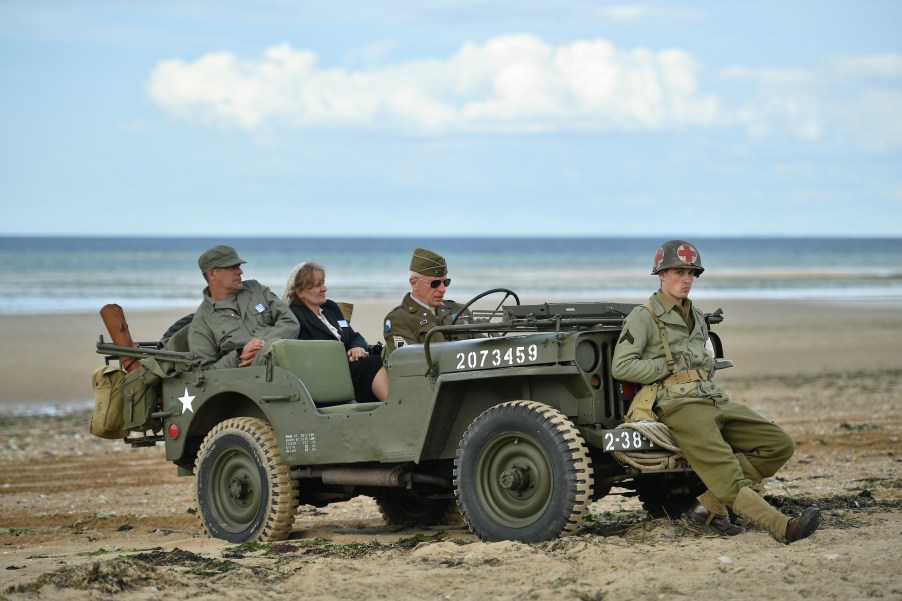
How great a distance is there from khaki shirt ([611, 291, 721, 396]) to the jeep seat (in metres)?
1.82

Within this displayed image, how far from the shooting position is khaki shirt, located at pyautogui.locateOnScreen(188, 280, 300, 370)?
344 inches

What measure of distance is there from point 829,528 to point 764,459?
501mm

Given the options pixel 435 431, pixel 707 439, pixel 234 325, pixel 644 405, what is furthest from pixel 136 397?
pixel 707 439

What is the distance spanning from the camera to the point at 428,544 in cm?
728

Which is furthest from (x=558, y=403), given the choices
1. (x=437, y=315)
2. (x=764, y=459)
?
(x=437, y=315)

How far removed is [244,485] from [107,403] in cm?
110

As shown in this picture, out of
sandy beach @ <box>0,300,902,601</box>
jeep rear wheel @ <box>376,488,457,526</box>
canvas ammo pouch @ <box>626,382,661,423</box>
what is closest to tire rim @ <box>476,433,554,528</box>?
sandy beach @ <box>0,300,902,601</box>

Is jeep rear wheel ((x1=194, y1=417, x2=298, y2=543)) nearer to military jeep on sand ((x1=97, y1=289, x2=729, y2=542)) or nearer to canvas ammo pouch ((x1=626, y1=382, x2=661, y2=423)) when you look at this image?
military jeep on sand ((x1=97, y1=289, x2=729, y2=542))

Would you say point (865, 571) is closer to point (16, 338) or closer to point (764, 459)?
point (764, 459)

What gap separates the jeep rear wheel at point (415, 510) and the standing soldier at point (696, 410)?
6.99 feet

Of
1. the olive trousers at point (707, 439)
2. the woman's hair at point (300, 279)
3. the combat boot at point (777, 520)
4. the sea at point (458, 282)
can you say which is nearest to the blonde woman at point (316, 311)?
the woman's hair at point (300, 279)

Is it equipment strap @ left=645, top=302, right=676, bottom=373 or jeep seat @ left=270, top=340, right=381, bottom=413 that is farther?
jeep seat @ left=270, top=340, right=381, bottom=413

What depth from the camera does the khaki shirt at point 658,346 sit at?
7.00 meters

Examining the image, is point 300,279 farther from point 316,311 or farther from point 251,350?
point 251,350
